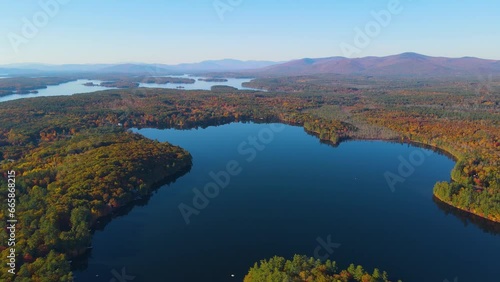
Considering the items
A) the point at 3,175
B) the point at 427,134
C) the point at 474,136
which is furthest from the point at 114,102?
the point at 474,136

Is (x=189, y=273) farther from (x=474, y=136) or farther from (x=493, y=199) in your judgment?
(x=474, y=136)

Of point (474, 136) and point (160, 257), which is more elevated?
point (474, 136)
